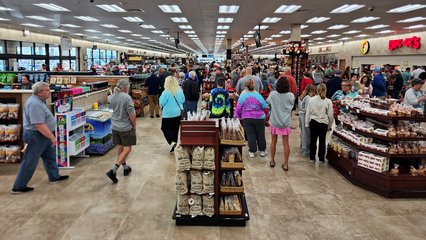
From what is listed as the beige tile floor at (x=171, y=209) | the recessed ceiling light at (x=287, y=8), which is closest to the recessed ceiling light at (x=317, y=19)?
the recessed ceiling light at (x=287, y=8)

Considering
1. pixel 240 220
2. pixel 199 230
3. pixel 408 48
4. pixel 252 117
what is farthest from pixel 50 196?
pixel 408 48

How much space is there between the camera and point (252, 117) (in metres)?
6.56

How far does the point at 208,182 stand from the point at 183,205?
0.39 meters

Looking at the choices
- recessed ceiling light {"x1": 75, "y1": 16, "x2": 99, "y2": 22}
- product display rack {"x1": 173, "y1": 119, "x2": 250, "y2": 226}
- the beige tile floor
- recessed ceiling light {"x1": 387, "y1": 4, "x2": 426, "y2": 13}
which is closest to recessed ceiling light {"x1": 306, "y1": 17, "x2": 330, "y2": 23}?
recessed ceiling light {"x1": 387, "y1": 4, "x2": 426, "y2": 13}

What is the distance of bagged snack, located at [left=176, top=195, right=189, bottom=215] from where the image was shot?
3.92 m

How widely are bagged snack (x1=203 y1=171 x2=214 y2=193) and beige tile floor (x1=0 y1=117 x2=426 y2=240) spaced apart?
42 cm

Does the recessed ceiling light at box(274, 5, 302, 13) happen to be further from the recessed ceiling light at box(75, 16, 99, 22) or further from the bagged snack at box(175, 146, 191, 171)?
the bagged snack at box(175, 146, 191, 171)

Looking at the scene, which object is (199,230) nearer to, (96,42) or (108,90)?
(108,90)

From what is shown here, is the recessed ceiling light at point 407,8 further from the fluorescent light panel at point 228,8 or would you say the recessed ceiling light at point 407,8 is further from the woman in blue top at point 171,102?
the woman in blue top at point 171,102

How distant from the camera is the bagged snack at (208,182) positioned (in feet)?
12.7

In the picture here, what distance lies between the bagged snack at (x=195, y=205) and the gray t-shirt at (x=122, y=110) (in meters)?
1.93

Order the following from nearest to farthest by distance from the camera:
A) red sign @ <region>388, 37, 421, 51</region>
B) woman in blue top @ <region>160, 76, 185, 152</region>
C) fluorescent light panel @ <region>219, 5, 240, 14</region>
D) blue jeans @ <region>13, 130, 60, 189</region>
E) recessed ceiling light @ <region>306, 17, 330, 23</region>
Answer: blue jeans @ <region>13, 130, 60, 189</region>, woman in blue top @ <region>160, 76, 185, 152</region>, fluorescent light panel @ <region>219, 5, 240, 14</region>, recessed ceiling light @ <region>306, 17, 330, 23</region>, red sign @ <region>388, 37, 421, 51</region>

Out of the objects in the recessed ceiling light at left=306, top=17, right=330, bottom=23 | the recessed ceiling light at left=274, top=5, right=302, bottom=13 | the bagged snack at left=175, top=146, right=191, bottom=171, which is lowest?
the bagged snack at left=175, top=146, right=191, bottom=171

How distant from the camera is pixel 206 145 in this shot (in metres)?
3.88
